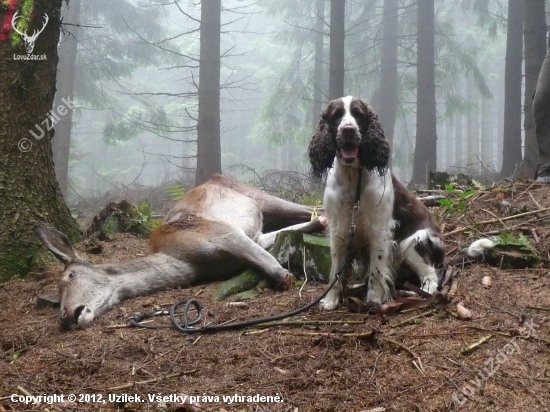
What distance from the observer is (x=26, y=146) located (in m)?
6.04

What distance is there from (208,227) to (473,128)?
4204 cm

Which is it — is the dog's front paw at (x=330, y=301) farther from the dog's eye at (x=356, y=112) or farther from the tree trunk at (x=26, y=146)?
the tree trunk at (x=26, y=146)

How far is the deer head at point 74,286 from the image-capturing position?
454cm

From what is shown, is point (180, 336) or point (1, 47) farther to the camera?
point (1, 47)

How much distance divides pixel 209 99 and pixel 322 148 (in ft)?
36.9

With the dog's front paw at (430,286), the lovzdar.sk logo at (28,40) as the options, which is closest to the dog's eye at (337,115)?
the dog's front paw at (430,286)

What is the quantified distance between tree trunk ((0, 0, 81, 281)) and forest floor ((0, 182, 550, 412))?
3.65 ft

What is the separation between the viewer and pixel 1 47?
588 centimetres

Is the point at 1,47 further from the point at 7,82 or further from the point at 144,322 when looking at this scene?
the point at 144,322

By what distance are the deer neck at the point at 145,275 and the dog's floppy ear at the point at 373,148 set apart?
8.96 feet

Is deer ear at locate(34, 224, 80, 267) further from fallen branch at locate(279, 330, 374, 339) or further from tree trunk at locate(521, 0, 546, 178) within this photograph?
tree trunk at locate(521, 0, 546, 178)

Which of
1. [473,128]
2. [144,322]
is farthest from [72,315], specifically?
[473,128]

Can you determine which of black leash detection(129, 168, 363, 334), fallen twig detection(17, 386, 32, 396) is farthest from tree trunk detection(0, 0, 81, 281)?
fallen twig detection(17, 386, 32, 396)

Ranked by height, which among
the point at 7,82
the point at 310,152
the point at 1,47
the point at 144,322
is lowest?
the point at 144,322
